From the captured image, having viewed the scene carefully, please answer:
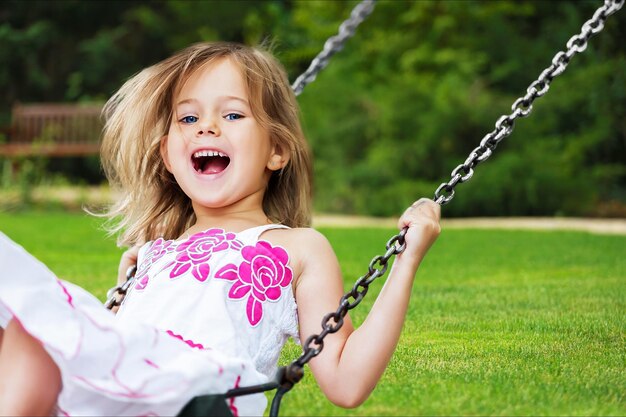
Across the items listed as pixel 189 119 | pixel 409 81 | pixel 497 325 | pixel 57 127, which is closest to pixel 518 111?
pixel 189 119

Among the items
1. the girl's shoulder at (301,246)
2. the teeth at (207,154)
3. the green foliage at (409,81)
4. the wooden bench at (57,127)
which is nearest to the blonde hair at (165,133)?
the teeth at (207,154)

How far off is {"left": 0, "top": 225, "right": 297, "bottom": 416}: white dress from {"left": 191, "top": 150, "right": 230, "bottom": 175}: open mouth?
25cm

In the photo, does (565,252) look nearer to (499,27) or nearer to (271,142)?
(271,142)

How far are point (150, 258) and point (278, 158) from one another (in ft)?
1.19

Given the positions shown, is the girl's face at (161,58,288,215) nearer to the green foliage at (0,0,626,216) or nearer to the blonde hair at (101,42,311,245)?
the blonde hair at (101,42,311,245)

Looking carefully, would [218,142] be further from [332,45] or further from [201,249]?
[332,45]

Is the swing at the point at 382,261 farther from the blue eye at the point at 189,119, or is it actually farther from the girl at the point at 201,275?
the blue eye at the point at 189,119

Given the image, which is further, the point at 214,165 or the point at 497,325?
the point at 497,325

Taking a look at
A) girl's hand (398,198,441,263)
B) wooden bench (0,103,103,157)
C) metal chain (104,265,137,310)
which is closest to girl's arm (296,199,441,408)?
girl's hand (398,198,441,263)

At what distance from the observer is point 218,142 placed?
213cm

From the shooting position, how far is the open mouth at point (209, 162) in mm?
2150

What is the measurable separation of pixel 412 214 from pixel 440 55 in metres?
9.94

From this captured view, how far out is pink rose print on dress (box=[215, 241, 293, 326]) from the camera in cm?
195

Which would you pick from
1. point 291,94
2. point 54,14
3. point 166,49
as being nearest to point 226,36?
point 166,49
